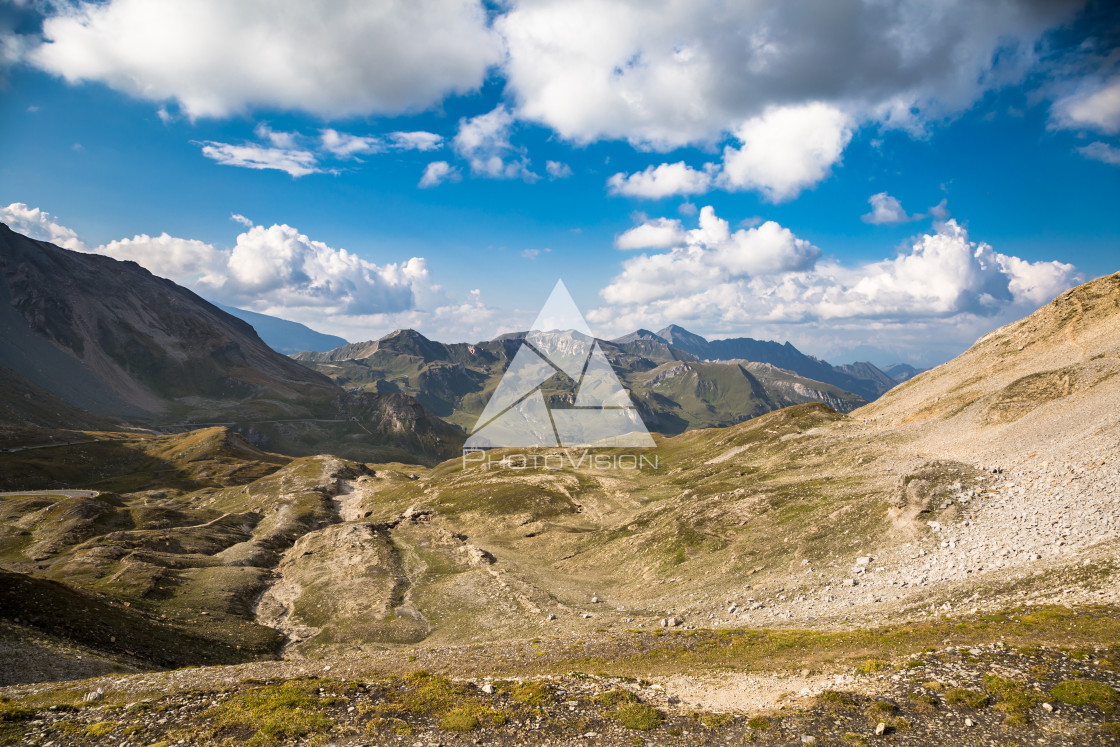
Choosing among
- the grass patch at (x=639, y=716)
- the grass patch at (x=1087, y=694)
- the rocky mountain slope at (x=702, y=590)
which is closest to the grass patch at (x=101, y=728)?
the rocky mountain slope at (x=702, y=590)

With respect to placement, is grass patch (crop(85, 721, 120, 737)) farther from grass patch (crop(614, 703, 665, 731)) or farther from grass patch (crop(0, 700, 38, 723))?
grass patch (crop(614, 703, 665, 731))

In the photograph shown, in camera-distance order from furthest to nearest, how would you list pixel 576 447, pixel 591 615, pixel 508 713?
pixel 576 447 → pixel 591 615 → pixel 508 713

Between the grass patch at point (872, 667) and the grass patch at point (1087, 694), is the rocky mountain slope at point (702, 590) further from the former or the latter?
the grass patch at point (872, 667)

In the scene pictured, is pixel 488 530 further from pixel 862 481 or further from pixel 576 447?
pixel 576 447

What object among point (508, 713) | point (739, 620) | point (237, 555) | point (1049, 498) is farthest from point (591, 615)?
point (237, 555)

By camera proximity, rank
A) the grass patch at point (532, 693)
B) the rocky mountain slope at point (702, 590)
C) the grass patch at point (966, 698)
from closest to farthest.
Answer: the grass patch at point (966, 698), the rocky mountain slope at point (702, 590), the grass patch at point (532, 693)

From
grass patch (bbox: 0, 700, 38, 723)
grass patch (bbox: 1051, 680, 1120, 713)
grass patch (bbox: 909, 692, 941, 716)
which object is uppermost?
grass patch (bbox: 1051, 680, 1120, 713)

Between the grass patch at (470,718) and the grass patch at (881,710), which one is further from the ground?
the grass patch at (881,710)

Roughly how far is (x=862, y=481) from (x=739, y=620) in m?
34.3

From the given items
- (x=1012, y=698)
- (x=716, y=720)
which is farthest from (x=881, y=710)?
(x=716, y=720)

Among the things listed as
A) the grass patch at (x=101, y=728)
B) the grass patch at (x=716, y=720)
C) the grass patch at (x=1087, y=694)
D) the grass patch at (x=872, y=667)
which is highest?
the grass patch at (x=1087, y=694)

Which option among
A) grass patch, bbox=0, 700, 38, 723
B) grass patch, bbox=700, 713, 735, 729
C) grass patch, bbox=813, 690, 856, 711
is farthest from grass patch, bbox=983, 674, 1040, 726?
grass patch, bbox=0, 700, 38, 723

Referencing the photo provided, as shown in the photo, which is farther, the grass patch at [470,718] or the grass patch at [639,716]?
the grass patch at [470,718]

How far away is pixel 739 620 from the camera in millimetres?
44312
